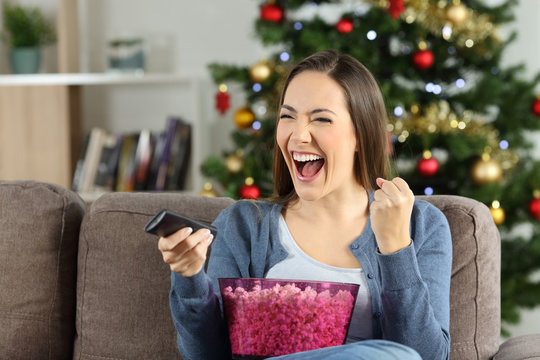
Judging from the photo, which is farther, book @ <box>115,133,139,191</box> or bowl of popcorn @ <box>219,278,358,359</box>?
book @ <box>115,133,139,191</box>

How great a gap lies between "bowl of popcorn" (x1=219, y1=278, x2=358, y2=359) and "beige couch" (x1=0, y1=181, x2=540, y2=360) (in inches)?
18.0

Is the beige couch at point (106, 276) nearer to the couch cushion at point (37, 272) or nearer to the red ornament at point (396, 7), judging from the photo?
the couch cushion at point (37, 272)

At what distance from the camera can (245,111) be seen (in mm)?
2734

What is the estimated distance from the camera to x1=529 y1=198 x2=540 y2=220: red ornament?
260 centimetres

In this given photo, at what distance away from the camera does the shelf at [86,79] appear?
10.3 ft

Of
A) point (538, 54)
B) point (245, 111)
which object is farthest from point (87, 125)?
point (538, 54)

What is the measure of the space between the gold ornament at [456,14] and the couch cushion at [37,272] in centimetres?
165

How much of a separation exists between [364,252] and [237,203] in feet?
0.97

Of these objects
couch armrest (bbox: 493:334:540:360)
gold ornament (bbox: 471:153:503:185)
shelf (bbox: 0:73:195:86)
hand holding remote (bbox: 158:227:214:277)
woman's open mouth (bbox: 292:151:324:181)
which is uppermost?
shelf (bbox: 0:73:195:86)

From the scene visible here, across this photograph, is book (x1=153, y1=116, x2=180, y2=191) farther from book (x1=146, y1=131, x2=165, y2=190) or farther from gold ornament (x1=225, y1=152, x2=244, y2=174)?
gold ornament (x1=225, y1=152, x2=244, y2=174)

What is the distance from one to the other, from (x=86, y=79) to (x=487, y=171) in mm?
1799

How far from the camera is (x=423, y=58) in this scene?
103 inches

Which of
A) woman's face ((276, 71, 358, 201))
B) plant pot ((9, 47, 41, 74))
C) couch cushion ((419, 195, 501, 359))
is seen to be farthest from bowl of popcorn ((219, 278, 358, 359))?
plant pot ((9, 47, 41, 74))

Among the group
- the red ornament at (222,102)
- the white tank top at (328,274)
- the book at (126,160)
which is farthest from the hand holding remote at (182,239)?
the book at (126,160)
